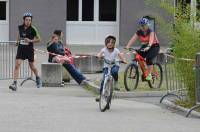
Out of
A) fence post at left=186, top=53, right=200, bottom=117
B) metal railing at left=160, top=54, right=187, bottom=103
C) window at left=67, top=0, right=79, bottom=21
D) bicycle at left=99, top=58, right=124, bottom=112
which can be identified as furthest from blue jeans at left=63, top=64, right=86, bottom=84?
window at left=67, top=0, right=79, bottom=21

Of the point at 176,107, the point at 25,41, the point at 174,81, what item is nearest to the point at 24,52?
the point at 25,41

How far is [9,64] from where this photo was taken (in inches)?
889

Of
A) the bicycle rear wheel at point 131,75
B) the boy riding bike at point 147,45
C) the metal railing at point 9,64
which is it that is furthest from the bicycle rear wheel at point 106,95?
the metal railing at point 9,64

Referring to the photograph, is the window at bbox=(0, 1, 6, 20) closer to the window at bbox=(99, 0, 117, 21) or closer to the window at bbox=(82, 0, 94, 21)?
the window at bbox=(82, 0, 94, 21)

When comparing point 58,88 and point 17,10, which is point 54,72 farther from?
point 17,10

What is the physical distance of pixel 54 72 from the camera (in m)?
18.0

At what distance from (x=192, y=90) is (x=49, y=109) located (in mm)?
2858

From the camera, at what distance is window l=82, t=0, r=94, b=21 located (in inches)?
1375

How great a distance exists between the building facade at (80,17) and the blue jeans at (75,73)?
15377mm

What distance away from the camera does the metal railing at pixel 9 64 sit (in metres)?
20.5

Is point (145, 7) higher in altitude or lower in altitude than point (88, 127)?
higher

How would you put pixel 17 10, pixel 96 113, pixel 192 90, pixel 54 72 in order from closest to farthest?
pixel 96 113
pixel 192 90
pixel 54 72
pixel 17 10

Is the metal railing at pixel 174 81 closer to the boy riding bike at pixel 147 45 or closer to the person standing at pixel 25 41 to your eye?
the boy riding bike at pixel 147 45

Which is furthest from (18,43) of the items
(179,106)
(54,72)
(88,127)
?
(88,127)
